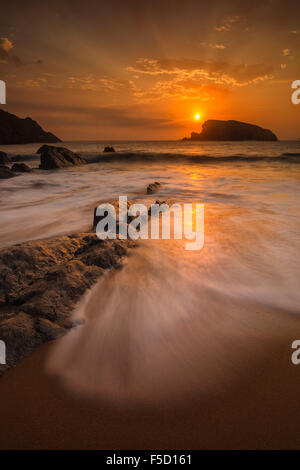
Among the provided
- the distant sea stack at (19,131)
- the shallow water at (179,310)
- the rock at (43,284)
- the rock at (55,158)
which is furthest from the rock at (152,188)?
the distant sea stack at (19,131)

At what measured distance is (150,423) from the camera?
1163 mm

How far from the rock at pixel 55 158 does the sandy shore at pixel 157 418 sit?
15.4 metres

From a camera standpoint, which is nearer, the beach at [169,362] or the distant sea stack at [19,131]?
the beach at [169,362]

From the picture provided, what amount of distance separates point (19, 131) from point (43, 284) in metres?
114

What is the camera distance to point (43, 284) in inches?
77.0

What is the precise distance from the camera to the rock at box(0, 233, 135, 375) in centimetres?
158

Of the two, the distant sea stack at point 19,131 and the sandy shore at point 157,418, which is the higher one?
the distant sea stack at point 19,131

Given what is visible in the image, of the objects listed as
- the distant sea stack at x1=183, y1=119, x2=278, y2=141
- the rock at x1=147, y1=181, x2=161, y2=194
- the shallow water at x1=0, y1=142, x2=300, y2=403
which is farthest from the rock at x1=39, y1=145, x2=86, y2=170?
the distant sea stack at x1=183, y1=119, x2=278, y2=141

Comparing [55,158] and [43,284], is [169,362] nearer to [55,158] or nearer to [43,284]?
[43,284]

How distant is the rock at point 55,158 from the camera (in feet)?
48.5

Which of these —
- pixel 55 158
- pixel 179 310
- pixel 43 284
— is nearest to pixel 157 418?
pixel 179 310

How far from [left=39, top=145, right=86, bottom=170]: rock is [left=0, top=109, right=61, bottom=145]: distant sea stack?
84.0 m

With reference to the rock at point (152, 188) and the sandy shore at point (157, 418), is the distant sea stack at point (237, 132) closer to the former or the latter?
→ the rock at point (152, 188)
